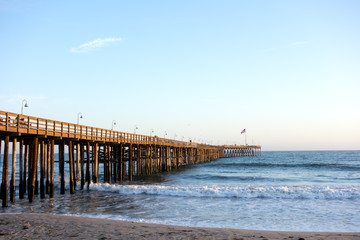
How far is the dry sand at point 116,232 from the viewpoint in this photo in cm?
982

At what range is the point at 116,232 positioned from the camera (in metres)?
10.4

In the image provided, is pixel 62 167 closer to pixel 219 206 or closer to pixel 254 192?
pixel 219 206

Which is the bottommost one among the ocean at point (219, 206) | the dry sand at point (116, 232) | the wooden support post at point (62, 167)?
the ocean at point (219, 206)

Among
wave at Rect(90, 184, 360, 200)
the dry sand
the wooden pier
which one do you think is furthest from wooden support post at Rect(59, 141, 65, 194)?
the dry sand

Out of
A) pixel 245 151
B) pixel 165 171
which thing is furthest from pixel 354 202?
pixel 245 151

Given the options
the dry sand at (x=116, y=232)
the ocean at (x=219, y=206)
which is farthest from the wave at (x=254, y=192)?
the dry sand at (x=116, y=232)

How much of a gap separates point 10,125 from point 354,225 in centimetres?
1667

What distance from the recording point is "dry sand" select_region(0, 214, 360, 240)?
9820 mm

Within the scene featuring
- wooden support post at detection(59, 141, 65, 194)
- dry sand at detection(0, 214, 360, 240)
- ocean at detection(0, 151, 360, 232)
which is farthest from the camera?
wooden support post at detection(59, 141, 65, 194)

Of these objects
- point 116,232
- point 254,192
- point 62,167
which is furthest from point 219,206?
point 62,167

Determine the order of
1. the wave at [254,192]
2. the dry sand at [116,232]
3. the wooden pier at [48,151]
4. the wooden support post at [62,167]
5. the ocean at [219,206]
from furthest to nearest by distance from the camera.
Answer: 1. the wooden support post at [62,167]
2. the wave at [254,192]
3. the wooden pier at [48,151]
4. the ocean at [219,206]
5. the dry sand at [116,232]

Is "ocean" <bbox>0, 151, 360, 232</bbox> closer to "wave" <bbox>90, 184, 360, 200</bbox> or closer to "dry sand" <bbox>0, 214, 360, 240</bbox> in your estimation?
"wave" <bbox>90, 184, 360, 200</bbox>

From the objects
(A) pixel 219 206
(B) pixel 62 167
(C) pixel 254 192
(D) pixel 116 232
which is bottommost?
(A) pixel 219 206

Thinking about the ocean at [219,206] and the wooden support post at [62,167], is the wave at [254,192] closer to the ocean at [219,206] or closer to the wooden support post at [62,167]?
the ocean at [219,206]
